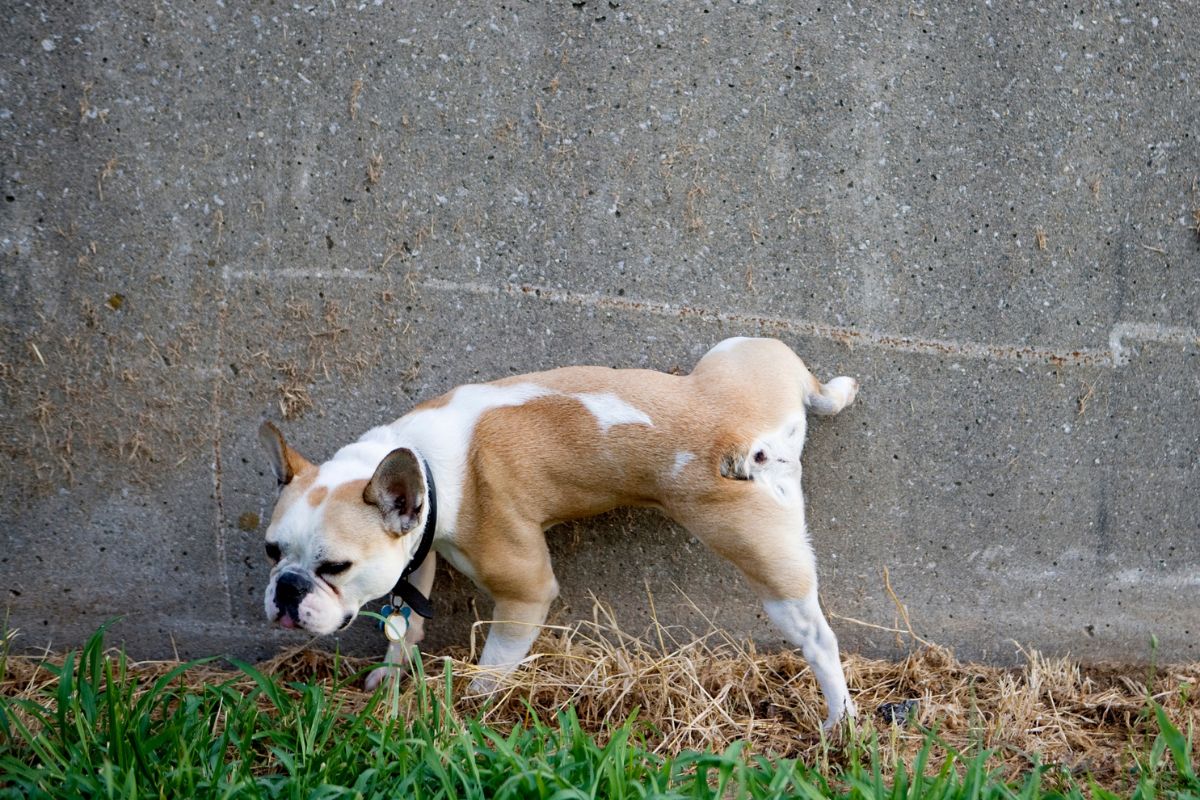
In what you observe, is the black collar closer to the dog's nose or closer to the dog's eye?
the dog's eye

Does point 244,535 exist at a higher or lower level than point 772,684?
higher

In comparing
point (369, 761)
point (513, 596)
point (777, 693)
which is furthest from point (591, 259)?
point (369, 761)

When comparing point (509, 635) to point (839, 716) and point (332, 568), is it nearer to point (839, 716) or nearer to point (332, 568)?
point (332, 568)

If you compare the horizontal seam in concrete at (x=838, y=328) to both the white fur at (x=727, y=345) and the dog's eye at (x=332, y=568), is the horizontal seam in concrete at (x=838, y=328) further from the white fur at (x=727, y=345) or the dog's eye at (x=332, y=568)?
the dog's eye at (x=332, y=568)

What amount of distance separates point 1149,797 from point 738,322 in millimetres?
2057

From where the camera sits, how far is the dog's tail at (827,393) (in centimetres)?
358

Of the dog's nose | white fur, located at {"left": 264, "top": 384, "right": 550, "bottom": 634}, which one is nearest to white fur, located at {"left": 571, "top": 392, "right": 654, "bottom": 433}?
white fur, located at {"left": 264, "top": 384, "right": 550, "bottom": 634}

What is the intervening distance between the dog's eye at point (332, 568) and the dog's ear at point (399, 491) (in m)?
0.18

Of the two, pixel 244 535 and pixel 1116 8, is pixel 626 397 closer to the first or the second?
pixel 244 535

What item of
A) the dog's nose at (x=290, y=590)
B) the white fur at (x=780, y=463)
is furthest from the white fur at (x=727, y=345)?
the dog's nose at (x=290, y=590)

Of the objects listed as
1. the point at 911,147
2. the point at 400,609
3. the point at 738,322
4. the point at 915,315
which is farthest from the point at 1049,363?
the point at 400,609

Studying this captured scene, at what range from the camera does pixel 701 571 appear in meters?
3.89

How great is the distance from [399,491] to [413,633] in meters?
0.94

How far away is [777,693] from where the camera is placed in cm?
367
